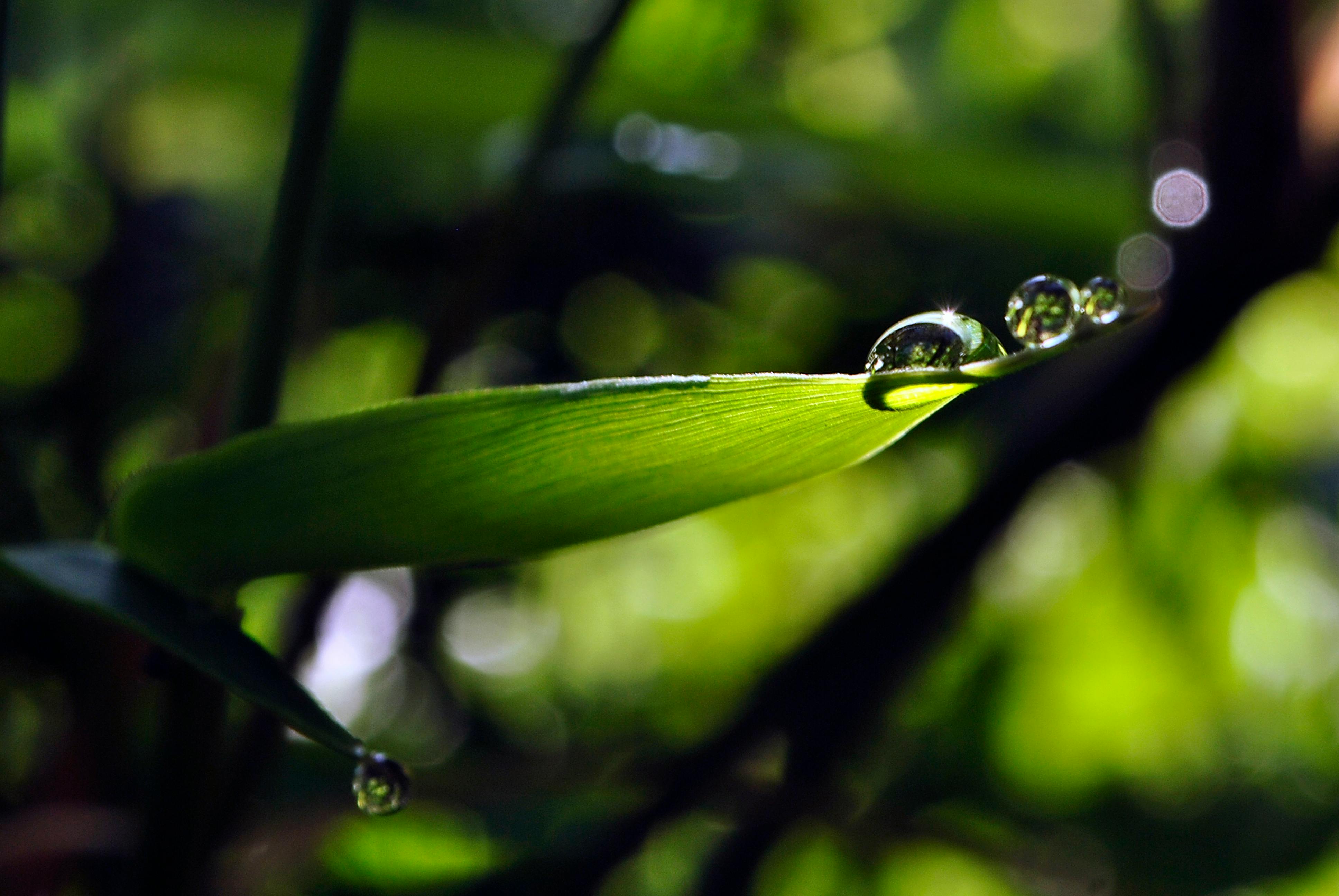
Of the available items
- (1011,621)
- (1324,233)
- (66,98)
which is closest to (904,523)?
(1011,621)

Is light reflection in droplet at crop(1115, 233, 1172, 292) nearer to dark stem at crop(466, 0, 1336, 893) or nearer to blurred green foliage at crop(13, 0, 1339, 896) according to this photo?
dark stem at crop(466, 0, 1336, 893)

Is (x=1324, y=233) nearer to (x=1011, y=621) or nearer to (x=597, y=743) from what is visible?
(x=1011, y=621)

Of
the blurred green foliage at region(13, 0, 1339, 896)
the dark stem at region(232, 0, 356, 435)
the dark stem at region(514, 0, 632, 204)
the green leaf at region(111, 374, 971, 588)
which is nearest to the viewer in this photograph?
the green leaf at region(111, 374, 971, 588)

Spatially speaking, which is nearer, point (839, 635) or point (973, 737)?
point (839, 635)

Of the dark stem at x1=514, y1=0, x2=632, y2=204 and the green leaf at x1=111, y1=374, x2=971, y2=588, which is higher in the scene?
the dark stem at x1=514, y1=0, x2=632, y2=204

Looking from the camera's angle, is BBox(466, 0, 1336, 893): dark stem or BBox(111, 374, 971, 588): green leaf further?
BBox(466, 0, 1336, 893): dark stem

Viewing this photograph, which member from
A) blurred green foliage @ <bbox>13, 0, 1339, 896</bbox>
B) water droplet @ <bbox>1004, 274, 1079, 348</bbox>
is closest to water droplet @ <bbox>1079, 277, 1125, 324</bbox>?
water droplet @ <bbox>1004, 274, 1079, 348</bbox>

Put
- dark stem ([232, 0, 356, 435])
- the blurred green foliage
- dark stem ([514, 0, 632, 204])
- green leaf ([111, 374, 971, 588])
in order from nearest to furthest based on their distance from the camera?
green leaf ([111, 374, 971, 588]), dark stem ([232, 0, 356, 435]), dark stem ([514, 0, 632, 204]), the blurred green foliage
